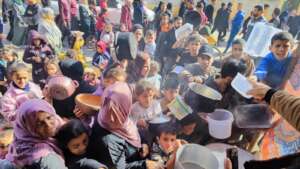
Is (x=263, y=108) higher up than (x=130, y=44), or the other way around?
(x=130, y=44)

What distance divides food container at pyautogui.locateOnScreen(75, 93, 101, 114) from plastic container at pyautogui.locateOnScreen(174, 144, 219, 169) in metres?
0.61

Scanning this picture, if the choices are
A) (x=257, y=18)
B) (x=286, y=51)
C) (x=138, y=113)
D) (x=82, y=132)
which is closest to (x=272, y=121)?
(x=286, y=51)

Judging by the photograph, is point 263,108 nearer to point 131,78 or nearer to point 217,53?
point 131,78

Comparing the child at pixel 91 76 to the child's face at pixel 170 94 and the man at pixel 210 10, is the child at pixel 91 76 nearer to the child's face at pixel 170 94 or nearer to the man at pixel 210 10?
the child's face at pixel 170 94

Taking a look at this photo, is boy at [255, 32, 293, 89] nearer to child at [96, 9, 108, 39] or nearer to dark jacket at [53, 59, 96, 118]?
dark jacket at [53, 59, 96, 118]

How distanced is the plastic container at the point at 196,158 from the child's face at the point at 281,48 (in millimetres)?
1194

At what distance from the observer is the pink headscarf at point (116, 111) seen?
6.01 feet

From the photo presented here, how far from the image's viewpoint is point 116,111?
1838 millimetres

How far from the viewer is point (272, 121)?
2.37 meters

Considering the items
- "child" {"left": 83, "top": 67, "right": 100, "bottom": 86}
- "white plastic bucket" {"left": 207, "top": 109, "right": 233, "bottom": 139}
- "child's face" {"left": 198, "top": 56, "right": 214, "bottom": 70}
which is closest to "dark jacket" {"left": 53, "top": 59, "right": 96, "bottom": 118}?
"child" {"left": 83, "top": 67, "right": 100, "bottom": 86}

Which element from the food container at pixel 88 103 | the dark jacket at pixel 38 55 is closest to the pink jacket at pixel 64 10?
the dark jacket at pixel 38 55

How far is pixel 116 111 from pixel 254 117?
1.09 metres

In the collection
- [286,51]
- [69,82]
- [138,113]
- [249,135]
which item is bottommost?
[249,135]

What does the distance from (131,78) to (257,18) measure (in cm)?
271
